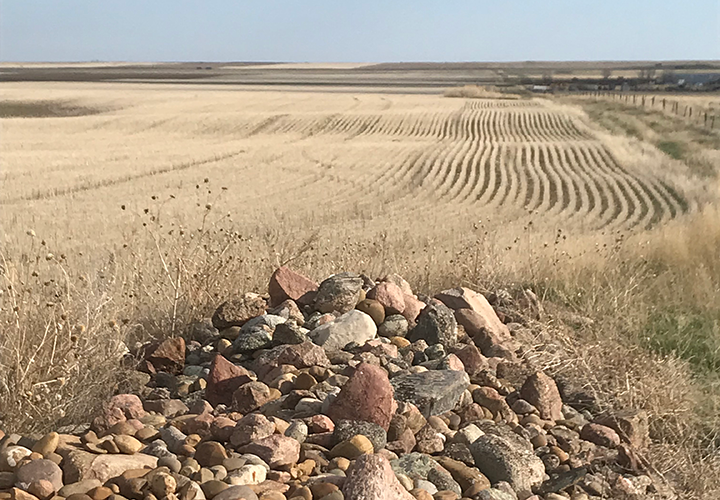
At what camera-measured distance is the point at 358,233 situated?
47.3 feet

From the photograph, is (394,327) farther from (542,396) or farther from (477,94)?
(477,94)

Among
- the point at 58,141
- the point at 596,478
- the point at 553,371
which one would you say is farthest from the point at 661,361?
the point at 58,141

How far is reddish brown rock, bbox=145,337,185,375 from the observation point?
4203mm

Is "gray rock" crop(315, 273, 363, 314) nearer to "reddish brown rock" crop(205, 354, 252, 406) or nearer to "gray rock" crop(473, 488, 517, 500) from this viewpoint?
"reddish brown rock" crop(205, 354, 252, 406)

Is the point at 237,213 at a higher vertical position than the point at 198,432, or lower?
lower

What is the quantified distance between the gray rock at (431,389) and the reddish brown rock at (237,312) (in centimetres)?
A: 124

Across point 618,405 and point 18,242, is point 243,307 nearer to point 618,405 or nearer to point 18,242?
point 618,405

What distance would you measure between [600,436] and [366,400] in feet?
4.10

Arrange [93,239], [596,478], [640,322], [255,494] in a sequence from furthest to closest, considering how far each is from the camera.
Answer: [93,239]
[640,322]
[596,478]
[255,494]

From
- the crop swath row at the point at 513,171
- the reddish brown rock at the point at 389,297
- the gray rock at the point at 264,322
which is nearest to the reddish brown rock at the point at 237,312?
the gray rock at the point at 264,322

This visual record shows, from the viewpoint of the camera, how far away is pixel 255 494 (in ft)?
8.59

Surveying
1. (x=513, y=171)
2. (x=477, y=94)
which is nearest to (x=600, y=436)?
(x=513, y=171)

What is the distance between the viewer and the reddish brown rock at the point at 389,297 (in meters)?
4.77

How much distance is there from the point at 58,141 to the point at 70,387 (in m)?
32.1
